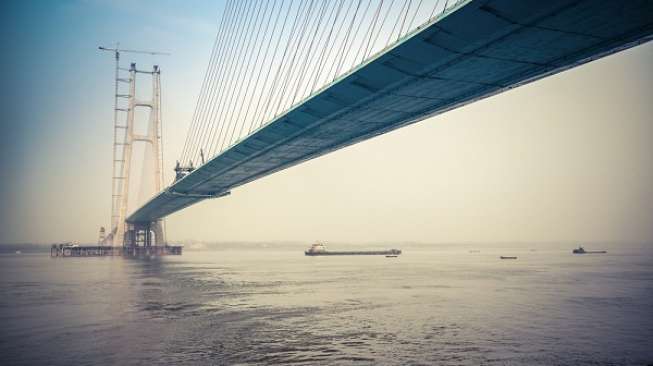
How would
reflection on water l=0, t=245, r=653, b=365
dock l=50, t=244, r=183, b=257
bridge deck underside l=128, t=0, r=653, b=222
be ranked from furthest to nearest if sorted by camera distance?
1. dock l=50, t=244, r=183, b=257
2. bridge deck underside l=128, t=0, r=653, b=222
3. reflection on water l=0, t=245, r=653, b=365

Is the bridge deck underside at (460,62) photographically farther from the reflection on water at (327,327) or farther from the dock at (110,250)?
the dock at (110,250)

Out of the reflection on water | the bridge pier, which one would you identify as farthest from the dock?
the reflection on water

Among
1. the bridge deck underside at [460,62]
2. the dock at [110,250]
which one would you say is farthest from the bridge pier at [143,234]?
the bridge deck underside at [460,62]

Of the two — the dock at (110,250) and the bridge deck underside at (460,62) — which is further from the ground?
the bridge deck underside at (460,62)

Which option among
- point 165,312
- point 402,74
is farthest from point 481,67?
point 165,312

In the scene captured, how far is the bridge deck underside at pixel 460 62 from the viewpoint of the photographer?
19250mm

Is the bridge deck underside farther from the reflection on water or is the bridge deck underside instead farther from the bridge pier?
the bridge pier

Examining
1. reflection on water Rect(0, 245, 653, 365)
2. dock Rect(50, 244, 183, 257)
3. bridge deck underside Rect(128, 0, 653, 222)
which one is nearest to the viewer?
reflection on water Rect(0, 245, 653, 365)

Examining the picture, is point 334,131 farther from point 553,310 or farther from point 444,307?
point 553,310

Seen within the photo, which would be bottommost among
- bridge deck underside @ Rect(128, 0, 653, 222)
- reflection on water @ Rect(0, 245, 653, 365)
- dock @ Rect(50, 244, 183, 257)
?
reflection on water @ Rect(0, 245, 653, 365)

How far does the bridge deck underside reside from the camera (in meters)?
19.2

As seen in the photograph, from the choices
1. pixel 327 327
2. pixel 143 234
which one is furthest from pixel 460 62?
pixel 143 234

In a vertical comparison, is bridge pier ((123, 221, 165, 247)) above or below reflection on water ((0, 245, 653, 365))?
above

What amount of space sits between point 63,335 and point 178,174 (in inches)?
2120
